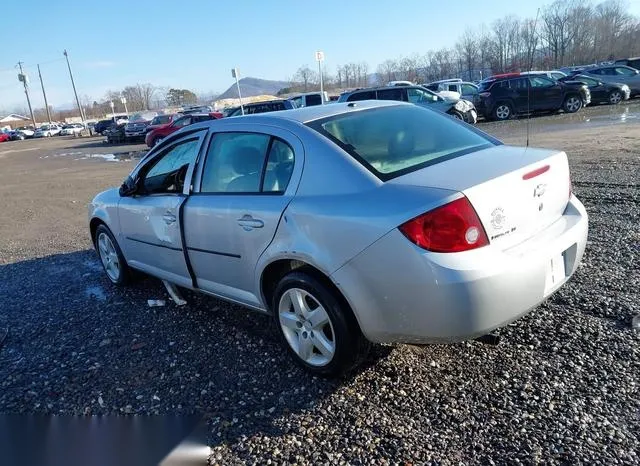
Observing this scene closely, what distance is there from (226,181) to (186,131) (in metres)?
0.79

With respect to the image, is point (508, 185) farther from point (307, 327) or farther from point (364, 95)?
point (364, 95)

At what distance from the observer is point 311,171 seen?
2.98 meters

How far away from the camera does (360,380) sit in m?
3.07

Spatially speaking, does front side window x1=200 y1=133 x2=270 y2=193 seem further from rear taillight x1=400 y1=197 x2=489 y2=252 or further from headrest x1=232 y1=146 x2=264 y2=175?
rear taillight x1=400 y1=197 x2=489 y2=252

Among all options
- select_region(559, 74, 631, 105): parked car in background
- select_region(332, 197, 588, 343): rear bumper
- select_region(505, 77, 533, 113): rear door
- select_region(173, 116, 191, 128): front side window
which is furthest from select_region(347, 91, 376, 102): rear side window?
select_region(332, 197, 588, 343): rear bumper

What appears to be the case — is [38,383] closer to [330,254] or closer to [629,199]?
Answer: [330,254]

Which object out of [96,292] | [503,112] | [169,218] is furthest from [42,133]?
[169,218]

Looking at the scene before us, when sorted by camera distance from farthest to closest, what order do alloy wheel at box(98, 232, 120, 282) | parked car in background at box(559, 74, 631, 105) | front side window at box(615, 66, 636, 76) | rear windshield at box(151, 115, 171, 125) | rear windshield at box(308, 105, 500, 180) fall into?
rear windshield at box(151, 115, 171, 125) → front side window at box(615, 66, 636, 76) → parked car in background at box(559, 74, 631, 105) → alloy wheel at box(98, 232, 120, 282) → rear windshield at box(308, 105, 500, 180)

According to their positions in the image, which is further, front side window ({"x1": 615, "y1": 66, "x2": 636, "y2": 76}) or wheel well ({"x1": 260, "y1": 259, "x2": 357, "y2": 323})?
front side window ({"x1": 615, "y1": 66, "x2": 636, "y2": 76})

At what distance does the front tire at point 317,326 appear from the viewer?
2.86 metres

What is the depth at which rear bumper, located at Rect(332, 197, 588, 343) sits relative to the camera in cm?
243

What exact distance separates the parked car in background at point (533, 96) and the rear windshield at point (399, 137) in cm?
1976

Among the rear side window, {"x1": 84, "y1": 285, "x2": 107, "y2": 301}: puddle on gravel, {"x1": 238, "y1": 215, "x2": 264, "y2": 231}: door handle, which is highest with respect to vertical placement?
the rear side window

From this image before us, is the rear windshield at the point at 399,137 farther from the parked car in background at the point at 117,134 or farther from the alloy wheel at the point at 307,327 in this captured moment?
the parked car in background at the point at 117,134
